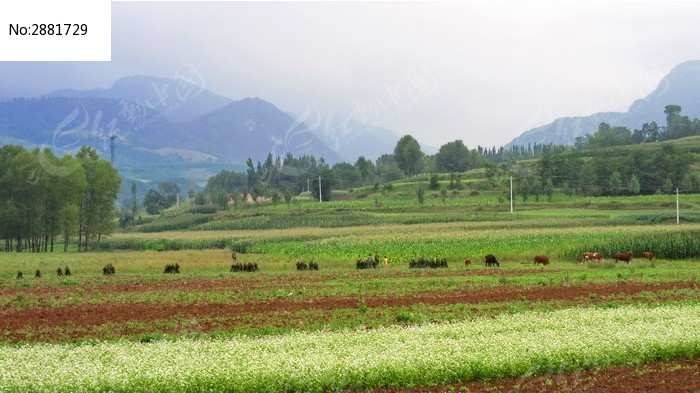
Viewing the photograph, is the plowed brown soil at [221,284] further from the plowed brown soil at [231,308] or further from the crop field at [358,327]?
the plowed brown soil at [231,308]

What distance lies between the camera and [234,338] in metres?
22.2

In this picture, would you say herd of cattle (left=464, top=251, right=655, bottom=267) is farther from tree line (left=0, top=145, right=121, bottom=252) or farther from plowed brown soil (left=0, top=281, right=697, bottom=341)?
tree line (left=0, top=145, right=121, bottom=252)

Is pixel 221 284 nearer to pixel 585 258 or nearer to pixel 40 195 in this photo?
pixel 585 258

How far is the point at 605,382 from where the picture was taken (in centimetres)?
1650

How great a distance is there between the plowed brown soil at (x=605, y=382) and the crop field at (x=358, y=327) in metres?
0.05

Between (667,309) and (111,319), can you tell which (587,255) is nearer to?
(667,309)

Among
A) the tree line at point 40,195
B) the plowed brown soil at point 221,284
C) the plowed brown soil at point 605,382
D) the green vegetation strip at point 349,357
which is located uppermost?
the tree line at point 40,195

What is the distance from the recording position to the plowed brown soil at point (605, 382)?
15.8m

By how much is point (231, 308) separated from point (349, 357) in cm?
1340

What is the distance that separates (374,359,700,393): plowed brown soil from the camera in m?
15.8

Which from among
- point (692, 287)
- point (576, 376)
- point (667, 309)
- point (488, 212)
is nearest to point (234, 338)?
point (576, 376)

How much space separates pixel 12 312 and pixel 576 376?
2317 centimetres

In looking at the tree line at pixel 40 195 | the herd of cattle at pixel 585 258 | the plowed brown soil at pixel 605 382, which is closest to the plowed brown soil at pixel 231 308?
the plowed brown soil at pixel 605 382

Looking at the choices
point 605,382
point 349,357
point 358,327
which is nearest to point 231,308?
point 358,327
